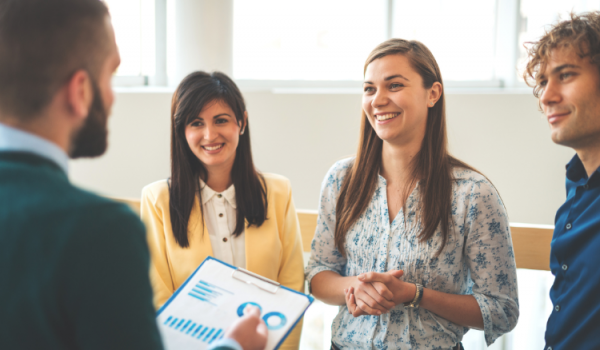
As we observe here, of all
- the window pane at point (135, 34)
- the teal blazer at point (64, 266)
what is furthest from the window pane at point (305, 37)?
the teal blazer at point (64, 266)

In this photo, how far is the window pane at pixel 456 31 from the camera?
338 cm

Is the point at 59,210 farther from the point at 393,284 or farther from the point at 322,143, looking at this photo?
the point at 322,143

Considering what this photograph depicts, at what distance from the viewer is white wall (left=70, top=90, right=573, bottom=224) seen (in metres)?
2.90

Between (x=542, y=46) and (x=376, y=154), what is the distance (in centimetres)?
67

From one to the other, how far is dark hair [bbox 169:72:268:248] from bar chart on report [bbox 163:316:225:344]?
62 cm

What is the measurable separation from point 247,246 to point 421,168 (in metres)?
0.73

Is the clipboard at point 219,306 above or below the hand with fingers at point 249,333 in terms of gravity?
below

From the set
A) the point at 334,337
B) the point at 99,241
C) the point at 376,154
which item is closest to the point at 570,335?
the point at 334,337

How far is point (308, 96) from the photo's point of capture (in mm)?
3078

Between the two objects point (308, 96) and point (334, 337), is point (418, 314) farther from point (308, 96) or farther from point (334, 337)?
point (308, 96)

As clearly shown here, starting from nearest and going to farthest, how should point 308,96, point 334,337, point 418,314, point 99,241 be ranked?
point 99,241 → point 418,314 → point 334,337 → point 308,96

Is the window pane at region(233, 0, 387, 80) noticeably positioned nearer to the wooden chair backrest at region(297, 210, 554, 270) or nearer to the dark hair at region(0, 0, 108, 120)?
the wooden chair backrest at region(297, 210, 554, 270)

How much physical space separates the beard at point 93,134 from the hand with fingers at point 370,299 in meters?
0.95

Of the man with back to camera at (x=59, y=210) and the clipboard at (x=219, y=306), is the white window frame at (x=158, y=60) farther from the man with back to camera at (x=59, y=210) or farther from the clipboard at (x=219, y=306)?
the man with back to camera at (x=59, y=210)
